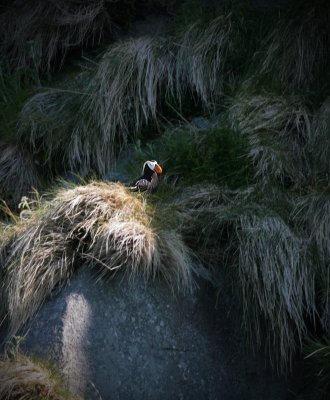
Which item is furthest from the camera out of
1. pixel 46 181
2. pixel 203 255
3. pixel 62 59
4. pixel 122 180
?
pixel 62 59

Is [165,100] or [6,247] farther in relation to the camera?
[165,100]

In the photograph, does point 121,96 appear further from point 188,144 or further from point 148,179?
point 148,179

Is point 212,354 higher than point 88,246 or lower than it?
lower

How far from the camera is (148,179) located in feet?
18.9

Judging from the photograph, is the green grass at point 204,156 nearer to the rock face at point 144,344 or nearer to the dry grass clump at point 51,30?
the rock face at point 144,344

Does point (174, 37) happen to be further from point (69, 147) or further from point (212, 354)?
point (212, 354)

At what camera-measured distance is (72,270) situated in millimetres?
5215

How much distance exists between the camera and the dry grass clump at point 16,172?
21.5 ft

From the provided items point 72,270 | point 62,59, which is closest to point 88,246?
point 72,270

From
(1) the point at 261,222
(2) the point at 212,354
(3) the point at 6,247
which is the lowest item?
(2) the point at 212,354

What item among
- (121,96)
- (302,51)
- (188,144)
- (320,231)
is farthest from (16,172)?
(320,231)

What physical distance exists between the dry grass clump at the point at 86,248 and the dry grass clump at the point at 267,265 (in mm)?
309

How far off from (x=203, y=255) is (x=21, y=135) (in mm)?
2103

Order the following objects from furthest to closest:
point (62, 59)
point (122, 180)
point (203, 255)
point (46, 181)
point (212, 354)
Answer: point (62, 59) → point (46, 181) → point (122, 180) → point (203, 255) → point (212, 354)
